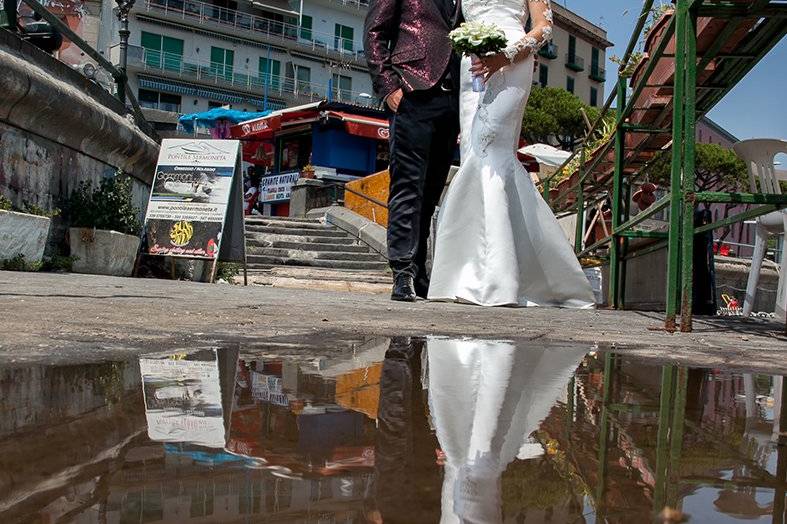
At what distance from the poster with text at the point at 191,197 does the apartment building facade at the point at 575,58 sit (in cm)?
4421

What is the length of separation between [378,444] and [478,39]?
352cm

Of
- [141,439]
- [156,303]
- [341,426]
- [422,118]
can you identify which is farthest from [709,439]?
[422,118]

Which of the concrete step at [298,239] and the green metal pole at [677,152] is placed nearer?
the green metal pole at [677,152]

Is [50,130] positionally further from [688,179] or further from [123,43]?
[688,179]

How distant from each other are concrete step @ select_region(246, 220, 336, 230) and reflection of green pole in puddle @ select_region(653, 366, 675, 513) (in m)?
11.4

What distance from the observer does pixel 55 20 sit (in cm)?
732

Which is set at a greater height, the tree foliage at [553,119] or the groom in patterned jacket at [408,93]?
the tree foliage at [553,119]

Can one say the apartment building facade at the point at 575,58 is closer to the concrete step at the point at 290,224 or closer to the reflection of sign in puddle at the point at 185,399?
the concrete step at the point at 290,224

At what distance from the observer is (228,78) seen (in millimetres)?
49156

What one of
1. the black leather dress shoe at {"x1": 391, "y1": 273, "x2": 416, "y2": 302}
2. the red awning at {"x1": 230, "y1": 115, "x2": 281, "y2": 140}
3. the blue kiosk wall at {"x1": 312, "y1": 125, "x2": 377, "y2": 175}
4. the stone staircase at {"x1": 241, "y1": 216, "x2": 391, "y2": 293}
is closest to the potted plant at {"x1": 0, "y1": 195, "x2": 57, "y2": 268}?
the stone staircase at {"x1": 241, "y1": 216, "x2": 391, "y2": 293}

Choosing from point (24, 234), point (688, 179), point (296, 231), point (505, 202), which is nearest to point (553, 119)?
point (296, 231)

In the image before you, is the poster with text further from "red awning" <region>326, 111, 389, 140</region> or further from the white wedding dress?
Answer: "red awning" <region>326, 111, 389, 140</region>

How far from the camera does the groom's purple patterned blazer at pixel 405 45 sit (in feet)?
15.5

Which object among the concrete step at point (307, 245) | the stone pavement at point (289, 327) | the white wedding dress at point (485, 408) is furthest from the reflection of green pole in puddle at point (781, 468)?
the concrete step at point (307, 245)
